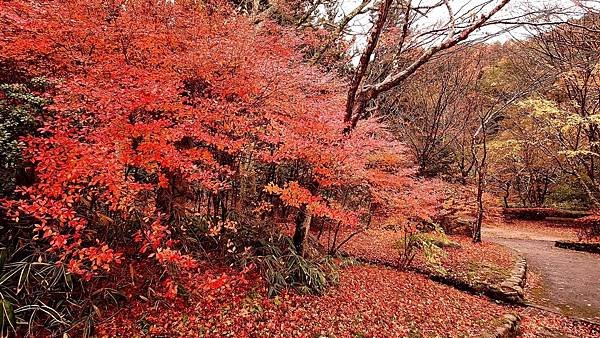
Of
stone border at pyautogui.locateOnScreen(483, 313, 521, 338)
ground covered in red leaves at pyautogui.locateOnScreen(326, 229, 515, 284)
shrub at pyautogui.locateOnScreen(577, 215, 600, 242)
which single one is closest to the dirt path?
ground covered in red leaves at pyautogui.locateOnScreen(326, 229, 515, 284)

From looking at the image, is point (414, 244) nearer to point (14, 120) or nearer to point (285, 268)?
point (285, 268)

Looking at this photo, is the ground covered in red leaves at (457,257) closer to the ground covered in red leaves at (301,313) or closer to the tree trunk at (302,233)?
the ground covered in red leaves at (301,313)

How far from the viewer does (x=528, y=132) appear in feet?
66.8

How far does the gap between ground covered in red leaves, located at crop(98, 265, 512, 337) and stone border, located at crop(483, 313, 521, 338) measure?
0.63 feet

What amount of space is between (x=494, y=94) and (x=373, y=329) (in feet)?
74.6

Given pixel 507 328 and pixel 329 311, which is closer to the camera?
pixel 329 311

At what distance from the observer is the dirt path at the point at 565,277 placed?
8711 mm

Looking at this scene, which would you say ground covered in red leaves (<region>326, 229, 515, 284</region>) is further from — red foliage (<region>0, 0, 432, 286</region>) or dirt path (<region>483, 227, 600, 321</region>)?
red foliage (<region>0, 0, 432, 286</region>)

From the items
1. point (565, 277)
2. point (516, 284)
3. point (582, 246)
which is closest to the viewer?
point (516, 284)

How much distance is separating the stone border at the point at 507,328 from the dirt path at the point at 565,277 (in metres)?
1.79

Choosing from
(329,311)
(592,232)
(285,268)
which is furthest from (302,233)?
(592,232)

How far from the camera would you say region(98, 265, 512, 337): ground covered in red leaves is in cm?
543

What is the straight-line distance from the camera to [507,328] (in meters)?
7.02

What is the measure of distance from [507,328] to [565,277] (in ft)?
19.8
